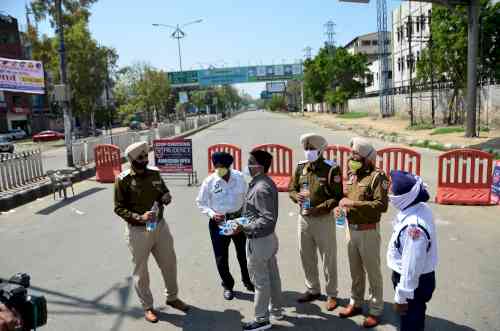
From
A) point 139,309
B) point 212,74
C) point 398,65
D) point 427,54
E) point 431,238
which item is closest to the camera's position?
point 431,238

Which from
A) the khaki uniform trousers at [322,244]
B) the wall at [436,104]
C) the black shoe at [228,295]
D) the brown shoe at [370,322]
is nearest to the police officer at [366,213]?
the brown shoe at [370,322]

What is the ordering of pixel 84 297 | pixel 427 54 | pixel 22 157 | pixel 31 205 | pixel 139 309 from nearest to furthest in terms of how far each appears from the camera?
1. pixel 139 309
2. pixel 84 297
3. pixel 31 205
4. pixel 22 157
5. pixel 427 54

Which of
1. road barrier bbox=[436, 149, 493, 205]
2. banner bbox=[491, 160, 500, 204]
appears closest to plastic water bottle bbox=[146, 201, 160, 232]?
road barrier bbox=[436, 149, 493, 205]

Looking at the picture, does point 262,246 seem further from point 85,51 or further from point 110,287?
point 85,51

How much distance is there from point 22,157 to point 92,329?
8.70 meters

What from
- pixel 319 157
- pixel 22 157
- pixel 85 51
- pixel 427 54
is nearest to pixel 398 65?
pixel 427 54

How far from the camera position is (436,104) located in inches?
1139

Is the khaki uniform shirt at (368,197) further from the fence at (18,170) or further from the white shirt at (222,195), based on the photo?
the fence at (18,170)

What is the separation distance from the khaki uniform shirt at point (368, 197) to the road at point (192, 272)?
1104mm

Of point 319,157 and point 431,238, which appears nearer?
point 431,238

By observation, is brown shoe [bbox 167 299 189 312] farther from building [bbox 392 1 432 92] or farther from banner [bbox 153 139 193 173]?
building [bbox 392 1 432 92]

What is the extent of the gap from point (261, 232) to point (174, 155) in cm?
859

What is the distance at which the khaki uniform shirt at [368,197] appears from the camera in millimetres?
3840

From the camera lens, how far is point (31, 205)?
10195mm
